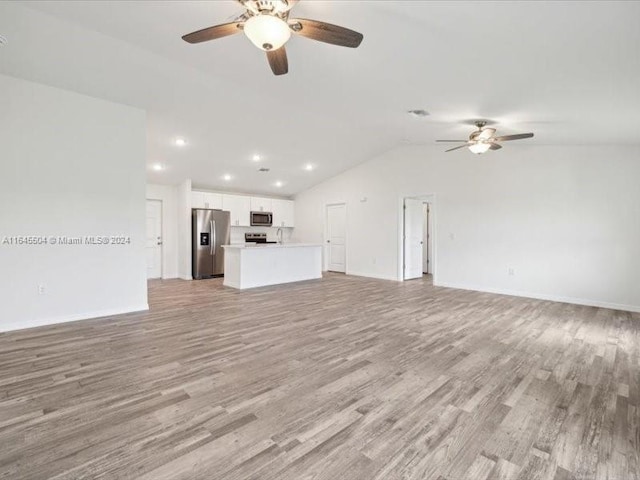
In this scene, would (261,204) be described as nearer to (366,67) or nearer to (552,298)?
(366,67)

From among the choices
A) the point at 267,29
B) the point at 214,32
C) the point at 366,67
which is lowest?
the point at 267,29

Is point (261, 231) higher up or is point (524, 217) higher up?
point (524, 217)

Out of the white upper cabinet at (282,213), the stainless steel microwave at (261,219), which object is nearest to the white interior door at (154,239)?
the stainless steel microwave at (261,219)

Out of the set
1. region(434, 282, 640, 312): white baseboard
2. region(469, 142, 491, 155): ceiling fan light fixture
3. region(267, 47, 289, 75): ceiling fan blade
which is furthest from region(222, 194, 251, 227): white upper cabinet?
region(267, 47, 289, 75): ceiling fan blade

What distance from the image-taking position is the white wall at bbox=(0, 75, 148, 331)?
3822 mm

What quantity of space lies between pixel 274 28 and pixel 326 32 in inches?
14.7

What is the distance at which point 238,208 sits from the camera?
9062mm

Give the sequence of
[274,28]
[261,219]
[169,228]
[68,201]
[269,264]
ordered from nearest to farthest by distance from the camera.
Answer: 1. [274,28]
2. [68,201]
3. [269,264]
4. [169,228]
5. [261,219]

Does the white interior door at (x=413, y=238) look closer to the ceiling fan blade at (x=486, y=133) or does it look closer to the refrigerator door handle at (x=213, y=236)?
the ceiling fan blade at (x=486, y=133)

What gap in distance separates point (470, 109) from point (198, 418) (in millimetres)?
4332

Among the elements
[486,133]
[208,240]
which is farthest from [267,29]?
[208,240]

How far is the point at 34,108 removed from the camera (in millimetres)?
3936

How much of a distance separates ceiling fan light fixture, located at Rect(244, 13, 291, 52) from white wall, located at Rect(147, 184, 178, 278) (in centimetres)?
711

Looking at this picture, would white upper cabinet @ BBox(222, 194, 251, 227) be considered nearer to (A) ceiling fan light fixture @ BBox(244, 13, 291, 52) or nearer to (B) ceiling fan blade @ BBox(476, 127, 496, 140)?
(B) ceiling fan blade @ BBox(476, 127, 496, 140)
